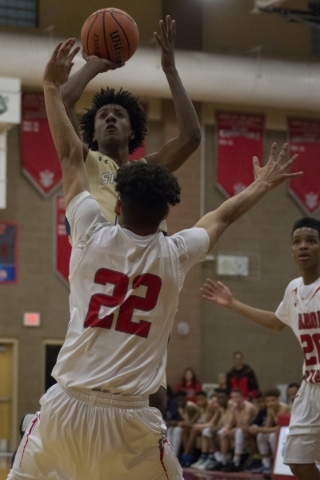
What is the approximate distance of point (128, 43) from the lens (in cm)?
559

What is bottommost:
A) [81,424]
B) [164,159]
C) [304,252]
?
[81,424]

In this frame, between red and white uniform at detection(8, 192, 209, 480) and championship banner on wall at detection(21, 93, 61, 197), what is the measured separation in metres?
14.2

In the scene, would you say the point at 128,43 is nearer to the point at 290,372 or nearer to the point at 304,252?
the point at 304,252

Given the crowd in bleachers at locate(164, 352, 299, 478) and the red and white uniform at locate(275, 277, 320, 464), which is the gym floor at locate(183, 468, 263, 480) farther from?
the red and white uniform at locate(275, 277, 320, 464)

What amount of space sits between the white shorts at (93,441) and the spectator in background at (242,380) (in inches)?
485

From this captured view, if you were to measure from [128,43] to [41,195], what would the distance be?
41.8 ft

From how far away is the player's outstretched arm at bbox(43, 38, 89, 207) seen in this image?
405 cm

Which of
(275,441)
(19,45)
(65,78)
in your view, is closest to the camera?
(65,78)

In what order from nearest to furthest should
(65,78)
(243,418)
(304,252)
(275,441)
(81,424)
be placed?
(81,424), (65,78), (304,252), (275,441), (243,418)

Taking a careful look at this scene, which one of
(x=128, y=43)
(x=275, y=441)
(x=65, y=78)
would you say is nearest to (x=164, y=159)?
(x=128, y=43)

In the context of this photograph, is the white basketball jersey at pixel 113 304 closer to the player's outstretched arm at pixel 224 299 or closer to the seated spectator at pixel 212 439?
the player's outstretched arm at pixel 224 299

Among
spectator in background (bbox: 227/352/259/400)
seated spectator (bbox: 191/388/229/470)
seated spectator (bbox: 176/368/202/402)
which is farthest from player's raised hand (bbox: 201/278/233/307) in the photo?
seated spectator (bbox: 176/368/202/402)

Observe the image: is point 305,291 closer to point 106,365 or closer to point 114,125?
point 114,125

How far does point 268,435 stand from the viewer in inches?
514
